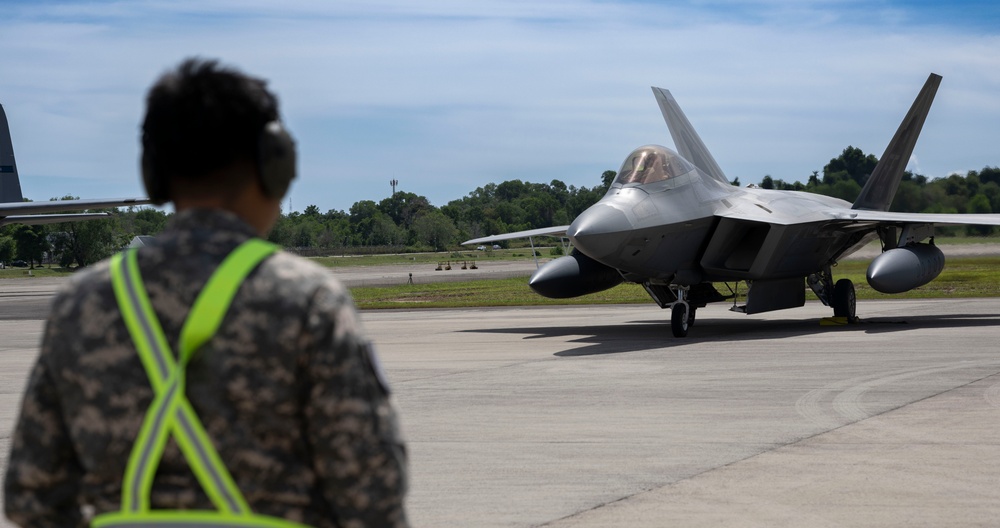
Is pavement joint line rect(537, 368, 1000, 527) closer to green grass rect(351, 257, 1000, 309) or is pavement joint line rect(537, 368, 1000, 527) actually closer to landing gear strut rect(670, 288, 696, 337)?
landing gear strut rect(670, 288, 696, 337)

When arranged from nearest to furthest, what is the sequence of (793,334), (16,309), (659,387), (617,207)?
1. (659,387)
2. (617,207)
3. (793,334)
4. (16,309)

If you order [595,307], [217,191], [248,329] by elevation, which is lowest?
[595,307]

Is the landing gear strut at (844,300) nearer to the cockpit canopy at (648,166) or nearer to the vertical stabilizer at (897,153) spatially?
the vertical stabilizer at (897,153)

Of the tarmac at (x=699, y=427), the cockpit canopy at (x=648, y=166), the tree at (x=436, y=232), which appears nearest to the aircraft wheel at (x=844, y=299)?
the tarmac at (x=699, y=427)

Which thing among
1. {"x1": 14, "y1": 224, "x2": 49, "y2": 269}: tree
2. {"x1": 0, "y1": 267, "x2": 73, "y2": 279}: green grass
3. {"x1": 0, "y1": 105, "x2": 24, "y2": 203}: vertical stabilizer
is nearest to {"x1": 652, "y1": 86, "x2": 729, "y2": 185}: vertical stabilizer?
{"x1": 0, "y1": 105, "x2": 24, "y2": 203}: vertical stabilizer

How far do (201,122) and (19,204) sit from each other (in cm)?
4309

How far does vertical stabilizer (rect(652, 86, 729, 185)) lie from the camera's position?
73.0 feet

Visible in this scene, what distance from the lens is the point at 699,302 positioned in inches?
864

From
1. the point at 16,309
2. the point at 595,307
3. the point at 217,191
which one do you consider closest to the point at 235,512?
the point at 217,191

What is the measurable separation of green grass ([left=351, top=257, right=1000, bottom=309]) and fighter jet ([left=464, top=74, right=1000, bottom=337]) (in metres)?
10.9

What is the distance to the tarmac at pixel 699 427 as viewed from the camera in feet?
22.2

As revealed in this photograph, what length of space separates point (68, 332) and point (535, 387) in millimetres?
10787

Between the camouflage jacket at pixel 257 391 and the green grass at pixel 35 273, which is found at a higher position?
the camouflage jacket at pixel 257 391

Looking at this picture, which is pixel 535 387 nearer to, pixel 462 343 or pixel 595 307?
pixel 462 343
